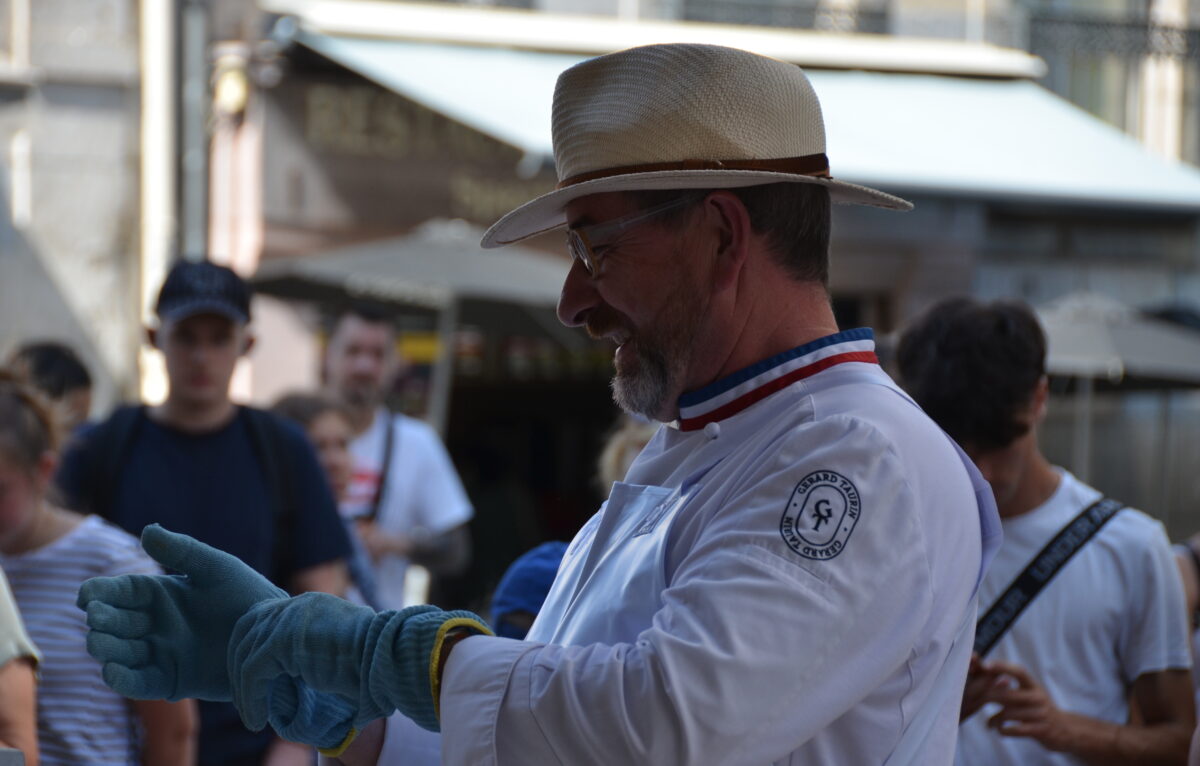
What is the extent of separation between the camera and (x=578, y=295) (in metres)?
1.84

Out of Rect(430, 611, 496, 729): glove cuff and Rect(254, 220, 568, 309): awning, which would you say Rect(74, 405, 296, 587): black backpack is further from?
Rect(254, 220, 568, 309): awning

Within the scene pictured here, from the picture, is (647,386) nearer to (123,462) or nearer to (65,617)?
(65,617)

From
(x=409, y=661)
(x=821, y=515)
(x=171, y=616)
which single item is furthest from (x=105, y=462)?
(x=821, y=515)

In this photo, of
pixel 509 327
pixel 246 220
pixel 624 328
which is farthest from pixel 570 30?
pixel 624 328

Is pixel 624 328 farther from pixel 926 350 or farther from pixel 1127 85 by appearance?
pixel 1127 85

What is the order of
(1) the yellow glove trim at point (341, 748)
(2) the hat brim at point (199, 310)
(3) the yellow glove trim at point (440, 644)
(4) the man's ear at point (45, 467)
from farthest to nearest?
1. (2) the hat brim at point (199, 310)
2. (4) the man's ear at point (45, 467)
3. (1) the yellow glove trim at point (341, 748)
4. (3) the yellow glove trim at point (440, 644)

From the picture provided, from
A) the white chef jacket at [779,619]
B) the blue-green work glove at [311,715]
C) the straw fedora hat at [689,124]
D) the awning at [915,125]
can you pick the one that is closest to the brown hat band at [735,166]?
the straw fedora hat at [689,124]

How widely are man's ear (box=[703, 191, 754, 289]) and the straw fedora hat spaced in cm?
3

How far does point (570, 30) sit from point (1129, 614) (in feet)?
27.8

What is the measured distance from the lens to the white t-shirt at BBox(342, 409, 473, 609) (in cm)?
520

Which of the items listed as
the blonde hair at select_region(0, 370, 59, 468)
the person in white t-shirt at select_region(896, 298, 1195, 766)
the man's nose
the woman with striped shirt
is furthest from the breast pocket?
the blonde hair at select_region(0, 370, 59, 468)

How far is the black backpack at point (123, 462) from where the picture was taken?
144 inches

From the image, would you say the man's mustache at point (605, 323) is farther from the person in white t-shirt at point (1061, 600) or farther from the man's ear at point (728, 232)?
the person in white t-shirt at point (1061, 600)

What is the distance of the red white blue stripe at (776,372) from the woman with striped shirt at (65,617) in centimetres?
151
